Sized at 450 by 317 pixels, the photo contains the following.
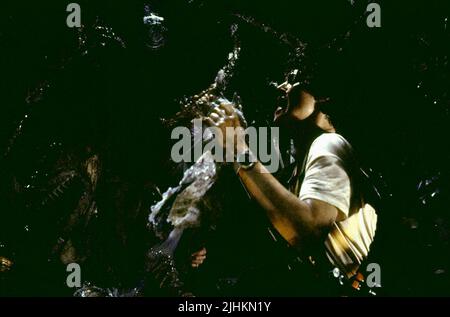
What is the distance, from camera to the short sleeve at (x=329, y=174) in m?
3.24

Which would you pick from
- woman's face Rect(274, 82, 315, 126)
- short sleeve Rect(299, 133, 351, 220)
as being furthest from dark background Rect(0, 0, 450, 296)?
short sleeve Rect(299, 133, 351, 220)

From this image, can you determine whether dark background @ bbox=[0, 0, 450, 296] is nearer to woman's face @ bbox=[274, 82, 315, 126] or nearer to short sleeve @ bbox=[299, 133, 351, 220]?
woman's face @ bbox=[274, 82, 315, 126]

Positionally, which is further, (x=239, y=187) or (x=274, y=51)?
(x=274, y=51)

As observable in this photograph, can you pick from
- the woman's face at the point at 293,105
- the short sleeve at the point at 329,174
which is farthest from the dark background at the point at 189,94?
the short sleeve at the point at 329,174

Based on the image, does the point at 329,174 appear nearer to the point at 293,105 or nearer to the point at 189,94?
the point at 293,105

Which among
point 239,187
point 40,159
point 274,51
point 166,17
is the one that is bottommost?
point 239,187

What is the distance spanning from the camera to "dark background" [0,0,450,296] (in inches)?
142

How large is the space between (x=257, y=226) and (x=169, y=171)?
0.91 metres

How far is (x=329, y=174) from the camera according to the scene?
334 centimetres

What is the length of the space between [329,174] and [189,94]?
1446 millimetres

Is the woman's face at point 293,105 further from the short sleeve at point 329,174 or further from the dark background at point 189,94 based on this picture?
the short sleeve at point 329,174

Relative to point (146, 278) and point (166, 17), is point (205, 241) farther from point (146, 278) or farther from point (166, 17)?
point (166, 17)
